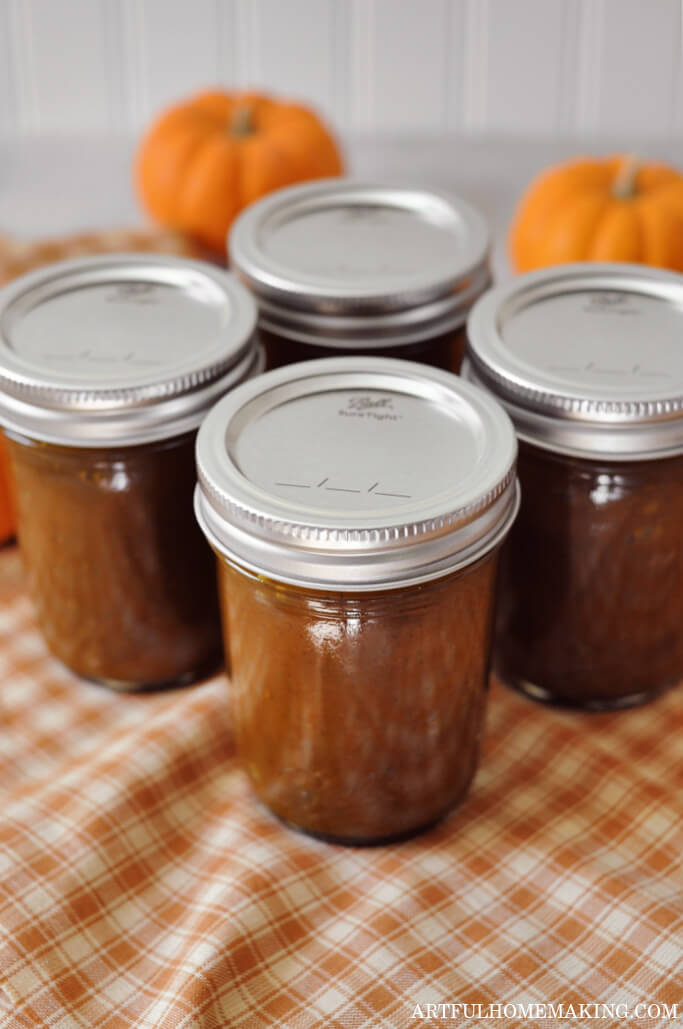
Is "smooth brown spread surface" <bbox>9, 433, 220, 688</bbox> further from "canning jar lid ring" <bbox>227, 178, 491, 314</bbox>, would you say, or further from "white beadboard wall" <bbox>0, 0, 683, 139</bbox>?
"white beadboard wall" <bbox>0, 0, 683, 139</bbox>

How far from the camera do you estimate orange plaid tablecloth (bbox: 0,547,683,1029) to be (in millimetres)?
750

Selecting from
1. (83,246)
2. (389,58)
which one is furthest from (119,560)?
(389,58)

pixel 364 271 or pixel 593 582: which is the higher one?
pixel 364 271

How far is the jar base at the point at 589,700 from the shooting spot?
37.2 inches

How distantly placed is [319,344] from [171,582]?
21cm

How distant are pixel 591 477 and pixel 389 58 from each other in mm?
1062

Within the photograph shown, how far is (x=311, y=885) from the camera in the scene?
2.70 ft

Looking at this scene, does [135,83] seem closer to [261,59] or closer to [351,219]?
[261,59]

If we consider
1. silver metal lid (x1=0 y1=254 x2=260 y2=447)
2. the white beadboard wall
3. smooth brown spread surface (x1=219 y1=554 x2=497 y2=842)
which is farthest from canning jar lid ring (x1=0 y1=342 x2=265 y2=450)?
the white beadboard wall

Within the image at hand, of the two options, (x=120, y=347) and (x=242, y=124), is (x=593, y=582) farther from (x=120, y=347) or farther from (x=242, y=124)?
(x=242, y=124)

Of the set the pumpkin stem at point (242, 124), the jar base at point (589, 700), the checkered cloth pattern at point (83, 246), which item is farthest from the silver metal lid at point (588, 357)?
the pumpkin stem at point (242, 124)

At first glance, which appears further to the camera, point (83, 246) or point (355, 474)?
point (83, 246)

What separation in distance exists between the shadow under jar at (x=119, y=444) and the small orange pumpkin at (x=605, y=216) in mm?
445

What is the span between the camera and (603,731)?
94 cm
